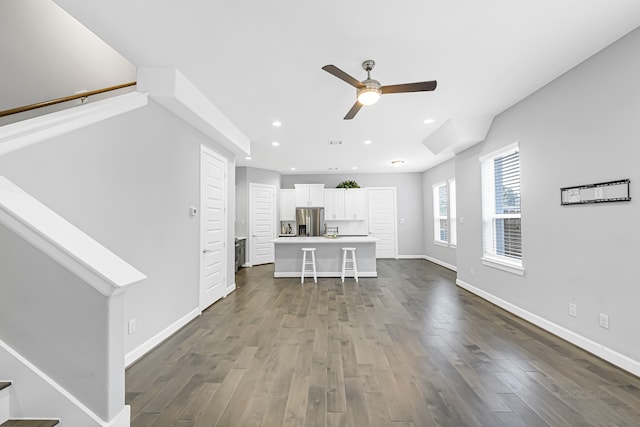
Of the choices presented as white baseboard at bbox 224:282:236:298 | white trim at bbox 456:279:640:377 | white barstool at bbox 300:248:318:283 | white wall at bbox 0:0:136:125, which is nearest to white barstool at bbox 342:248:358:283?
white barstool at bbox 300:248:318:283

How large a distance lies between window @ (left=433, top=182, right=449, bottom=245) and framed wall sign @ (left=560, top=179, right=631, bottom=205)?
4593mm

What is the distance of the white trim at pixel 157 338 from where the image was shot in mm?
2596

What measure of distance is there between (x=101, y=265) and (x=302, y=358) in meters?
1.94

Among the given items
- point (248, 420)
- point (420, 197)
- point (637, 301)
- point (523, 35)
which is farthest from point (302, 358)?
point (420, 197)

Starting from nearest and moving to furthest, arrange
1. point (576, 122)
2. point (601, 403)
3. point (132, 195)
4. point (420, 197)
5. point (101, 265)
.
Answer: point (101, 265) → point (601, 403) → point (132, 195) → point (576, 122) → point (420, 197)

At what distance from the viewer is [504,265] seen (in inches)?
163

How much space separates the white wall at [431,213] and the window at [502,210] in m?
2.66

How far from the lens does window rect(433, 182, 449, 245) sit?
25.5ft

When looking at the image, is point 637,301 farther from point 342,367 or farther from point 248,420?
point 248,420

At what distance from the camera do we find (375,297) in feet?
15.7

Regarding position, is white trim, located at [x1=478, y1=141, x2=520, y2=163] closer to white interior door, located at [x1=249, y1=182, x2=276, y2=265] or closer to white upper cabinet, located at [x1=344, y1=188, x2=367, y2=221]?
white upper cabinet, located at [x1=344, y1=188, x2=367, y2=221]

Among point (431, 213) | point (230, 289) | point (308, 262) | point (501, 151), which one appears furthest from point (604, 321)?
point (431, 213)

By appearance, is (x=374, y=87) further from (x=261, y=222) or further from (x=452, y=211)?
(x=261, y=222)

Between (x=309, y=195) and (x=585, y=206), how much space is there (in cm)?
661
